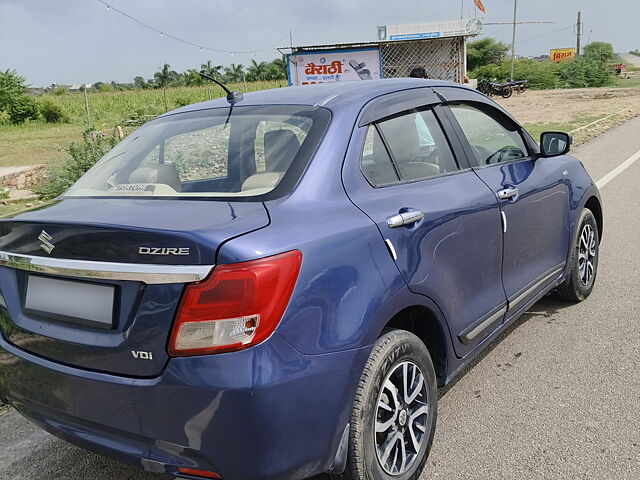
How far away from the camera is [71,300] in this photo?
86.4 inches

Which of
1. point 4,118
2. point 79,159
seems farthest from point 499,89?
point 79,159

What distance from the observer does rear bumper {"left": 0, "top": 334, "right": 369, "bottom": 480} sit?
76.3 inches

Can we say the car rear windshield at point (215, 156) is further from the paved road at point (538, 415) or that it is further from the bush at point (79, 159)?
the bush at point (79, 159)

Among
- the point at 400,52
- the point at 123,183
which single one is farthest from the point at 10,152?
the point at 123,183

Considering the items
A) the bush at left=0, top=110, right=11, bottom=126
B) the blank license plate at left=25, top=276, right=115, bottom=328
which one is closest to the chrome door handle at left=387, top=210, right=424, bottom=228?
the blank license plate at left=25, top=276, right=115, bottom=328

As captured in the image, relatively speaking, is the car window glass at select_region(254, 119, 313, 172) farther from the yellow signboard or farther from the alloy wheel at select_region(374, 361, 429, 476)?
the yellow signboard

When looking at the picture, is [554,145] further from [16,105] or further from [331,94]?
[16,105]

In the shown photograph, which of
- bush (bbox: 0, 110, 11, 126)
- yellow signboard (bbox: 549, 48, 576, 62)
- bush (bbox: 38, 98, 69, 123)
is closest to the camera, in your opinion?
bush (bbox: 0, 110, 11, 126)

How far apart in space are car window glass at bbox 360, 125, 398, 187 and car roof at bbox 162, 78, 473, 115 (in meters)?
0.17

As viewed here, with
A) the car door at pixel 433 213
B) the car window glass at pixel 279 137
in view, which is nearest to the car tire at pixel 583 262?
the car door at pixel 433 213

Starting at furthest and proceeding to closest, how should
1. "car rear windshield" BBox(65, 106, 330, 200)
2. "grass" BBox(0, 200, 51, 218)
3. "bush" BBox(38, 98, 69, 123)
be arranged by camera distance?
"bush" BBox(38, 98, 69, 123), "grass" BBox(0, 200, 51, 218), "car rear windshield" BBox(65, 106, 330, 200)

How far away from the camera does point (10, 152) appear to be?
20594mm

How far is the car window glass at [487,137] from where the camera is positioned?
137 inches

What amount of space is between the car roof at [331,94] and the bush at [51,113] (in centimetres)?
3519
